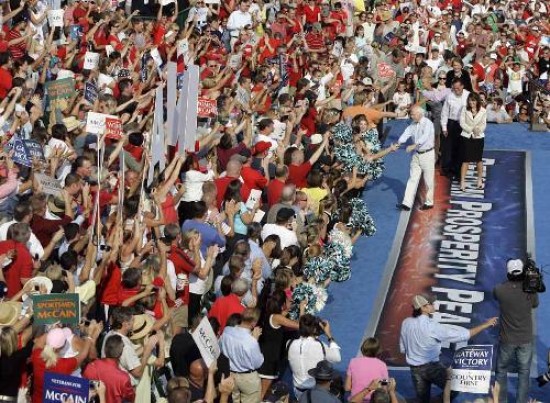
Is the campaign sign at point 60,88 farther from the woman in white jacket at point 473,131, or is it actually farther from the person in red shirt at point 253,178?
the woman in white jacket at point 473,131

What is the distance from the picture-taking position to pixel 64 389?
1002cm

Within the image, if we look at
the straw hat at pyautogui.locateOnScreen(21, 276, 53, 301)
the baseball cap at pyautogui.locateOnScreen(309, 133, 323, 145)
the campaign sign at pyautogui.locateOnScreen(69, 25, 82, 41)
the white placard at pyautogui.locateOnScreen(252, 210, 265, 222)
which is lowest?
the white placard at pyautogui.locateOnScreen(252, 210, 265, 222)

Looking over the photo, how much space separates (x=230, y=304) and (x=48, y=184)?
2.64 metres

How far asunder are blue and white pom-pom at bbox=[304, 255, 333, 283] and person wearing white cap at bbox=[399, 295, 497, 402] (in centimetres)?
197

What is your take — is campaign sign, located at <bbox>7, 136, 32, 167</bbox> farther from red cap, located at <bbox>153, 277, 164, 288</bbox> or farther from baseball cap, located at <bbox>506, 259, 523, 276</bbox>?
baseball cap, located at <bbox>506, 259, 523, 276</bbox>

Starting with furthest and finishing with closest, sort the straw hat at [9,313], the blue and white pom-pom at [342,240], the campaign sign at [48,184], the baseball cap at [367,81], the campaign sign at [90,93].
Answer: the baseball cap at [367,81] < the campaign sign at [90,93] < the blue and white pom-pom at [342,240] < the campaign sign at [48,184] < the straw hat at [9,313]

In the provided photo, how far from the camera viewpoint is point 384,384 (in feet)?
38.3

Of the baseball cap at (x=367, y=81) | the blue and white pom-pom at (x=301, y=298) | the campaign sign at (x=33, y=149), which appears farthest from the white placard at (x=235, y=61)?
the blue and white pom-pom at (x=301, y=298)

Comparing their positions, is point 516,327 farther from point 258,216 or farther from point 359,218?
point 359,218

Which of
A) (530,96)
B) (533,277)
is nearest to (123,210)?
(533,277)

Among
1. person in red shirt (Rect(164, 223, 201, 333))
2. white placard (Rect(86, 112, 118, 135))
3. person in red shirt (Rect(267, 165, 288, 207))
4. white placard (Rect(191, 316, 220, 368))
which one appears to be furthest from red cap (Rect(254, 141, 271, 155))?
white placard (Rect(191, 316, 220, 368))

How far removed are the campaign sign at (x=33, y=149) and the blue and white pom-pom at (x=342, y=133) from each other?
203 inches

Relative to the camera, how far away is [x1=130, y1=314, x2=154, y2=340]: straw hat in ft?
39.0

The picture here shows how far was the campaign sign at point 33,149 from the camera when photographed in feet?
47.6
